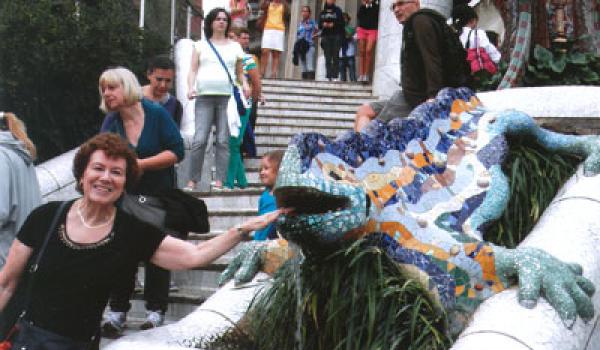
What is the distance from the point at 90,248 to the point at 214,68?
5610 millimetres

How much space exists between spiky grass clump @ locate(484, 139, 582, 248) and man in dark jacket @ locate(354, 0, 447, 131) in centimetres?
95

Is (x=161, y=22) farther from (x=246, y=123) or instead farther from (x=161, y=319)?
(x=161, y=319)

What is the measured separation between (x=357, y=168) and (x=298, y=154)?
56cm

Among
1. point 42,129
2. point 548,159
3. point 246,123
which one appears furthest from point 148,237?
point 42,129

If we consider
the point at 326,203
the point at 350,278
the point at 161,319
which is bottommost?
the point at 161,319

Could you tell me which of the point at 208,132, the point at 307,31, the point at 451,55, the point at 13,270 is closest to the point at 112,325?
the point at 13,270

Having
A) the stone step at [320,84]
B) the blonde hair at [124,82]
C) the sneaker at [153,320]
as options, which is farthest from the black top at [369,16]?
the sneaker at [153,320]

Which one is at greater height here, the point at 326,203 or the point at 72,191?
the point at 326,203

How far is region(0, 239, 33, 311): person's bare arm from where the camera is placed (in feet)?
15.8

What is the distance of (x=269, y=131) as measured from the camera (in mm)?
13445

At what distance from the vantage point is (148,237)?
491 cm

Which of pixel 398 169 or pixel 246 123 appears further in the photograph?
pixel 246 123

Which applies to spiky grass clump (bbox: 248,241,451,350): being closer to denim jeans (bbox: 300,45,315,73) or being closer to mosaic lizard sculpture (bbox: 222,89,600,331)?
mosaic lizard sculpture (bbox: 222,89,600,331)

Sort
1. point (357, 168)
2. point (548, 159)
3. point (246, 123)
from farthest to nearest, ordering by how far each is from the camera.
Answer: point (246, 123)
point (548, 159)
point (357, 168)
